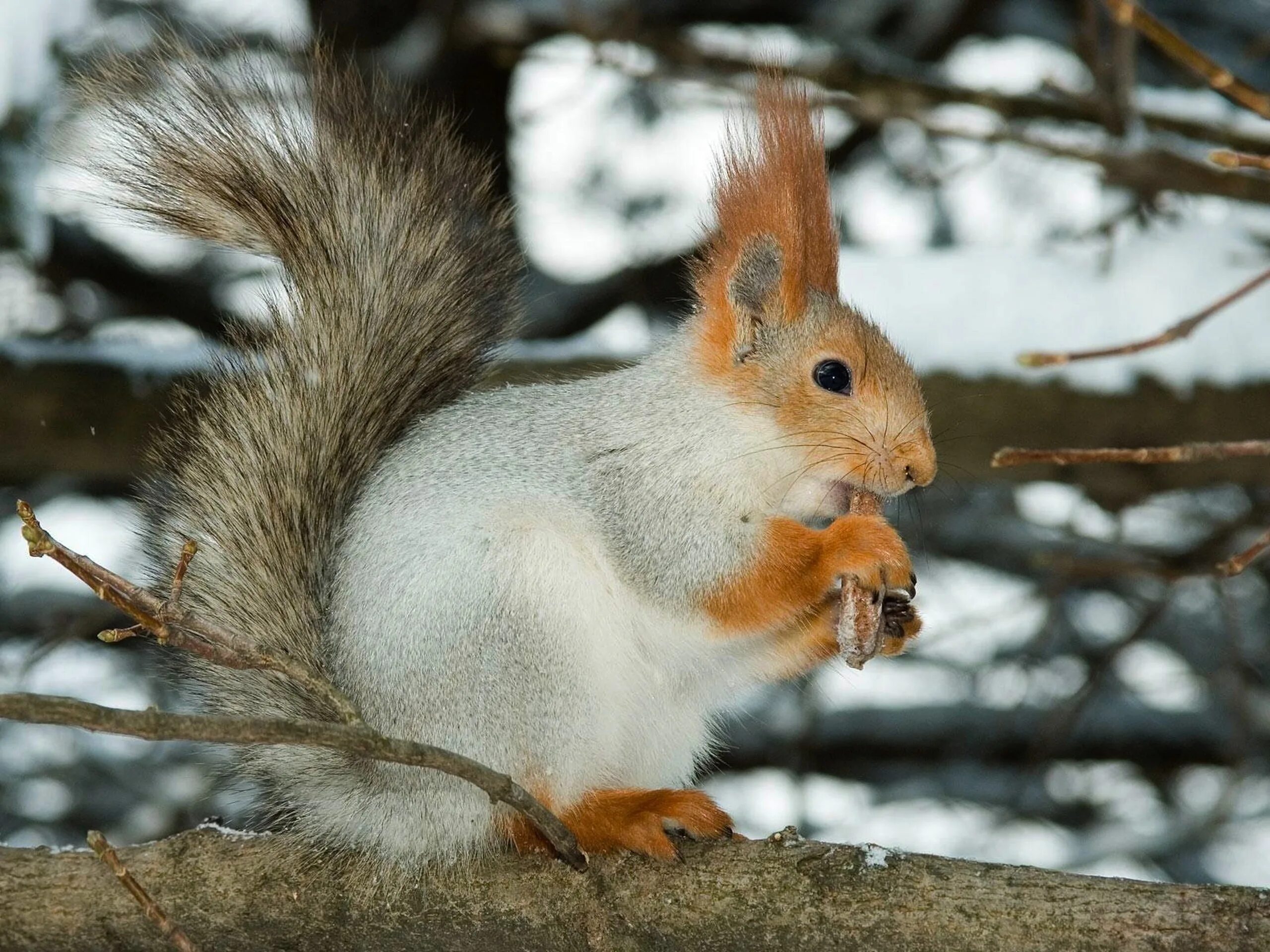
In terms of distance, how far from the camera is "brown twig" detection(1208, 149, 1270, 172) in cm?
112

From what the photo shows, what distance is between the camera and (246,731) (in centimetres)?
122

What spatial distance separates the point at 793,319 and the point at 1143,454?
888 mm

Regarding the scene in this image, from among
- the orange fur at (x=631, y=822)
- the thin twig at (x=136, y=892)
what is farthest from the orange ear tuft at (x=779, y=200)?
the thin twig at (x=136, y=892)

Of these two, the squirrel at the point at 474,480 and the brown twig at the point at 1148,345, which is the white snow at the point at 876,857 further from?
the brown twig at the point at 1148,345

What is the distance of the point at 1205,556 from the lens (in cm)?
291

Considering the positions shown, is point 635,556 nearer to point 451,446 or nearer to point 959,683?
point 451,446

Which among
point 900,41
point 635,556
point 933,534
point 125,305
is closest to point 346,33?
point 125,305

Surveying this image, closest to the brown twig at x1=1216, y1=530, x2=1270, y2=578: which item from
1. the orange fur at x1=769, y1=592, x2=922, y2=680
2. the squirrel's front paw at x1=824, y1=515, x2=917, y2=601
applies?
the squirrel's front paw at x1=824, y1=515, x2=917, y2=601

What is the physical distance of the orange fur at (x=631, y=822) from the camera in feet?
5.53

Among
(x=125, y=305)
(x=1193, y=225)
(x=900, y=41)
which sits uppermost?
(x=900, y=41)

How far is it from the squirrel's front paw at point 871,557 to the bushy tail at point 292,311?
2.12 ft

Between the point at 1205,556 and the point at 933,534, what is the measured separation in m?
0.66

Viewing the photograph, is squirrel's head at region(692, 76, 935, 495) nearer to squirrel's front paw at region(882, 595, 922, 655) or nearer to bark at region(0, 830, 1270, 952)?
squirrel's front paw at region(882, 595, 922, 655)

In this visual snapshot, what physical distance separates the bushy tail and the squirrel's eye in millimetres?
515
